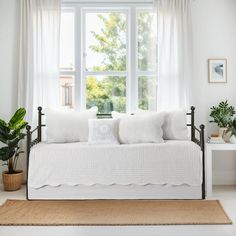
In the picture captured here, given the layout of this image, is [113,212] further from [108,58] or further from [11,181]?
[108,58]

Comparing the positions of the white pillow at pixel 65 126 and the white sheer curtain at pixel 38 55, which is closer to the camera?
the white pillow at pixel 65 126

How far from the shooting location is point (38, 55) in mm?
4812

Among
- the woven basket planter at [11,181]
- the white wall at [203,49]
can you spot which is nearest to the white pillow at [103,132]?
the woven basket planter at [11,181]

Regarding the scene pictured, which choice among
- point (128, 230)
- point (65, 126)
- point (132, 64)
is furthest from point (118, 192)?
point (132, 64)

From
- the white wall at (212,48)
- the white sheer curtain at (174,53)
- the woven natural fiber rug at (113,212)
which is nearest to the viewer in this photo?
the woven natural fiber rug at (113,212)

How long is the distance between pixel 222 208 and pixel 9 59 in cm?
331

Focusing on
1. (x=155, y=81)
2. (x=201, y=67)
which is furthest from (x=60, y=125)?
(x=201, y=67)

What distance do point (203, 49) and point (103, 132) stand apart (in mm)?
1845

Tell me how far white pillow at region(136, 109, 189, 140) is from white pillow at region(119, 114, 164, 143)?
153 millimetres

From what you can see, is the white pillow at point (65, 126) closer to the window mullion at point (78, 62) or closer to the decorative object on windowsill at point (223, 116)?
the window mullion at point (78, 62)

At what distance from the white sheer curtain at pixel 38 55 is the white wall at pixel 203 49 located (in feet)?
0.50

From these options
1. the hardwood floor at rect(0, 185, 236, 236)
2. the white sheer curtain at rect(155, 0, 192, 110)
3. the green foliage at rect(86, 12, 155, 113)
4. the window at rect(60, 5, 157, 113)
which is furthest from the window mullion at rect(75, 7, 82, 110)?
the hardwood floor at rect(0, 185, 236, 236)

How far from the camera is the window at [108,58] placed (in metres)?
5.01

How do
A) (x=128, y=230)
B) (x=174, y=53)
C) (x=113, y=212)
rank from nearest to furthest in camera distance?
(x=128, y=230)
(x=113, y=212)
(x=174, y=53)
